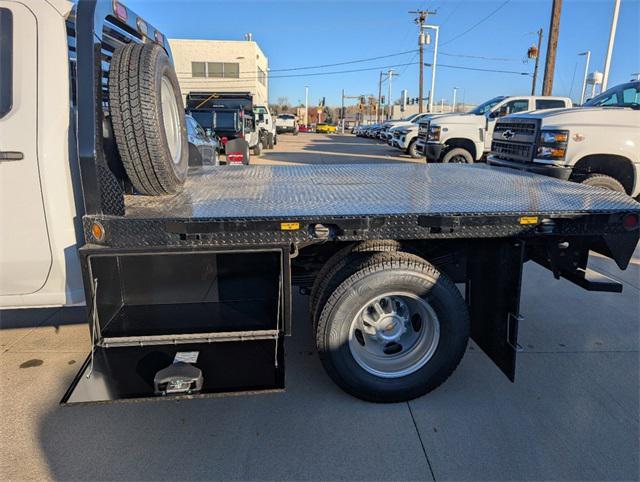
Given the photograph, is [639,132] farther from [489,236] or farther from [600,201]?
[489,236]

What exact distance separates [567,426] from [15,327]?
4.30 metres

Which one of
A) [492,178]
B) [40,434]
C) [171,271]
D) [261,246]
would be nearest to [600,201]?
[492,178]

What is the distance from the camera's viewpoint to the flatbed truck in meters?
2.46

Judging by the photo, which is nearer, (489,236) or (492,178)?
(489,236)

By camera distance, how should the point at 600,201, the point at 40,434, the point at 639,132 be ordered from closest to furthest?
1. the point at 40,434
2. the point at 600,201
3. the point at 639,132

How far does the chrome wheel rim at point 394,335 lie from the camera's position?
2902mm

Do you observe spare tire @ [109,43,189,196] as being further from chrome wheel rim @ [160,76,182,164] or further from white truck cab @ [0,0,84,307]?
chrome wheel rim @ [160,76,182,164]

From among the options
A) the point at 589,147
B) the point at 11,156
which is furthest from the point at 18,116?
the point at 589,147

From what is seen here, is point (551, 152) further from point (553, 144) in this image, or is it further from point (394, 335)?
point (394, 335)

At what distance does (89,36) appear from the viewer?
7.89ft

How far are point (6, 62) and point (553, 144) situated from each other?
246 inches

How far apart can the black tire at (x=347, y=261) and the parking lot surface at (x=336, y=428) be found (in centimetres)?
66

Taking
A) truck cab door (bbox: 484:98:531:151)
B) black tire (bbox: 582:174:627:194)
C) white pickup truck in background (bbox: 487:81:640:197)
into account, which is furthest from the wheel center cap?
truck cab door (bbox: 484:98:531:151)

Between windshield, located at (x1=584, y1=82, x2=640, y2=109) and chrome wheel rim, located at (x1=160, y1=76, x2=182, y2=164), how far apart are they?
7240 millimetres
